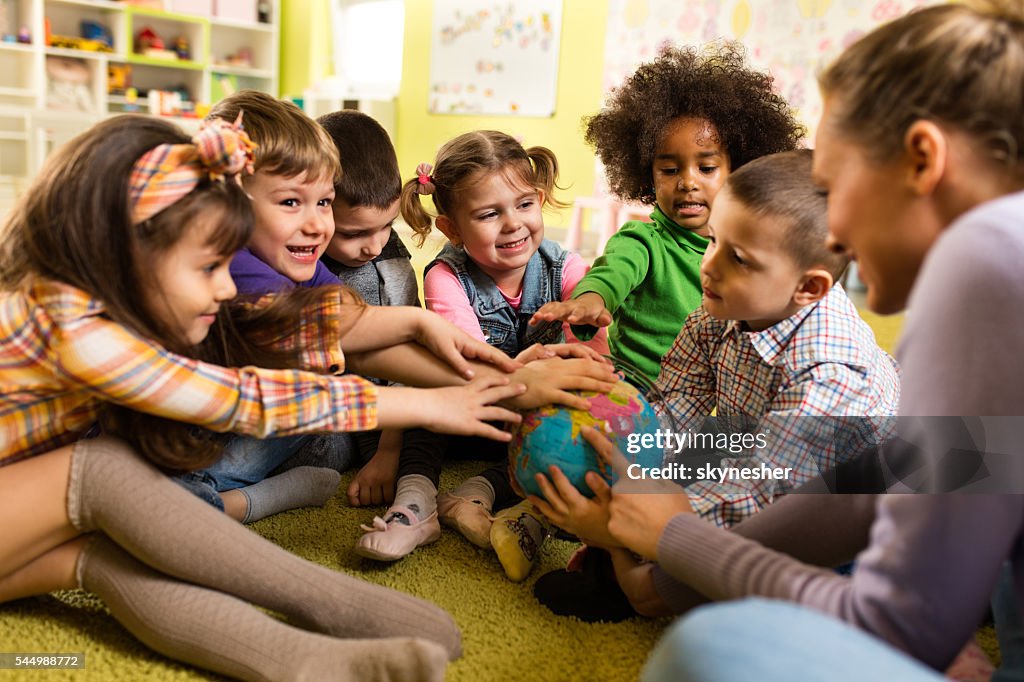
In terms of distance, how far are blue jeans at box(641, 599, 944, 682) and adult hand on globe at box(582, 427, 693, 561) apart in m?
0.45

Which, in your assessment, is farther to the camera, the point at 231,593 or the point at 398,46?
the point at 398,46

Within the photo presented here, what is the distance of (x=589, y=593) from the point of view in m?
1.42

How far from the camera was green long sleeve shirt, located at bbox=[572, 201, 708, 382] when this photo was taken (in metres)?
2.23

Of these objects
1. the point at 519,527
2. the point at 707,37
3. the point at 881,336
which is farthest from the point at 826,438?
the point at 707,37

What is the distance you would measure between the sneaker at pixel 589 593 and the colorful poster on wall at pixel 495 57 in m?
5.57

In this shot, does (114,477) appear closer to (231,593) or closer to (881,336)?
(231,593)

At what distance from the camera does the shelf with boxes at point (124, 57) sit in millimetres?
7410

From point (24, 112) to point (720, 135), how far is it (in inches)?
230

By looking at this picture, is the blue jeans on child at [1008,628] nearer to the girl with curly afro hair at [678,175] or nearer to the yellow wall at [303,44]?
the girl with curly afro hair at [678,175]

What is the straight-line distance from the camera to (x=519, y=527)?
5.24ft

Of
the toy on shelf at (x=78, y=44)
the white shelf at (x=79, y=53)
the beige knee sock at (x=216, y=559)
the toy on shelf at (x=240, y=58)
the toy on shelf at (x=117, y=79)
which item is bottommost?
the beige knee sock at (x=216, y=559)

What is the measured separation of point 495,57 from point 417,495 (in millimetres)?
5888

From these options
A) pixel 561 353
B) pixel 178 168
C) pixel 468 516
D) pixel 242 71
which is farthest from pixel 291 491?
pixel 242 71

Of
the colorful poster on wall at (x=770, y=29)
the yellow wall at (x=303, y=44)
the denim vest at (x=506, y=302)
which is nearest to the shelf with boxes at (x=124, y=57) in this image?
the yellow wall at (x=303, y=44)
